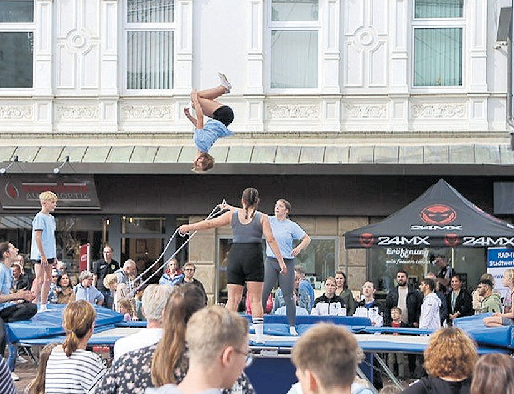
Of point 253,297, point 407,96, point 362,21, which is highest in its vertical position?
point 362,21

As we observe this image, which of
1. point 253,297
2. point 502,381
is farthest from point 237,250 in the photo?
point 502,381

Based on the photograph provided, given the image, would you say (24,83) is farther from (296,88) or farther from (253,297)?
(253,297)

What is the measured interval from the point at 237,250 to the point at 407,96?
11728 mm

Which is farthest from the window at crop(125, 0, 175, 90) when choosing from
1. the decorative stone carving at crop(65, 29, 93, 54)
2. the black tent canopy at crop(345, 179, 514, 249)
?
the black tent canopy at crop(345, 179, 514, 249)

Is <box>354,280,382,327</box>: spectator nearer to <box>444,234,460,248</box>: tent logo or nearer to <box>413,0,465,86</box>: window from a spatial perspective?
<box>444,234,460,248</box>: tent logo

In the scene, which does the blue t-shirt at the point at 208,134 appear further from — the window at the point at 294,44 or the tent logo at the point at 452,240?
the window at the point at 294,44

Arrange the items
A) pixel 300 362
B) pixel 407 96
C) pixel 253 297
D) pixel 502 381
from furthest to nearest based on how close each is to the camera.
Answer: pixel 407 96 → pixel 253 297 → pixel 502 381 → pixel 300 362

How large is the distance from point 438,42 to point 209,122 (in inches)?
482

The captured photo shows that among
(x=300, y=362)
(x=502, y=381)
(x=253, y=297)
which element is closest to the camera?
(x=300, y=362)

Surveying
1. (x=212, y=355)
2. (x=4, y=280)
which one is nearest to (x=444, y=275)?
(x=4, y=280)

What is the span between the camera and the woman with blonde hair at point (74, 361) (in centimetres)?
746

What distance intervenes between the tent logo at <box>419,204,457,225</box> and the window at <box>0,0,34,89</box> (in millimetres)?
10708

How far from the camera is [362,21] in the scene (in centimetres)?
2342

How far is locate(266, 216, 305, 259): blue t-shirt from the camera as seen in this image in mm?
13328
